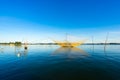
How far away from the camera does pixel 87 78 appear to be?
33.4 ft

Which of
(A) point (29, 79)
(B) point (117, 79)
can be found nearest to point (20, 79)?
(A) point (29, 79)

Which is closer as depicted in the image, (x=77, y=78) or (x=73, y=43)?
(x=77, y=78)

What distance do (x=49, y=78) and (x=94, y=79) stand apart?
4500 mm

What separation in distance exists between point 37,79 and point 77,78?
403cm

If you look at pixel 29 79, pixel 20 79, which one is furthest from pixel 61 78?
pixel 20 79

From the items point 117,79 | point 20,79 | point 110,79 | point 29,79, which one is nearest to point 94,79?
point 110,79

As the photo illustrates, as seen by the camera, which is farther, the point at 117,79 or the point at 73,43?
the point at 73,43

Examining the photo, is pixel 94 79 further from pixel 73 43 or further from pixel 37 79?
pixel 73 43

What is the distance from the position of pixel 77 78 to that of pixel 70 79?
30.6 inches

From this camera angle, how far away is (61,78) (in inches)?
404

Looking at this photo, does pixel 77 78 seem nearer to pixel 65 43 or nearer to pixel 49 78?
pixel 49 78

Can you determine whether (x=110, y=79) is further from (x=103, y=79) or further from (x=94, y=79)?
(x=94, y=79)

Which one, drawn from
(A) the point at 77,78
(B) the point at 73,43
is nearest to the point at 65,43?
(B) the point at 73,43

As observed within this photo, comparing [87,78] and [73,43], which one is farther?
[73,43]
